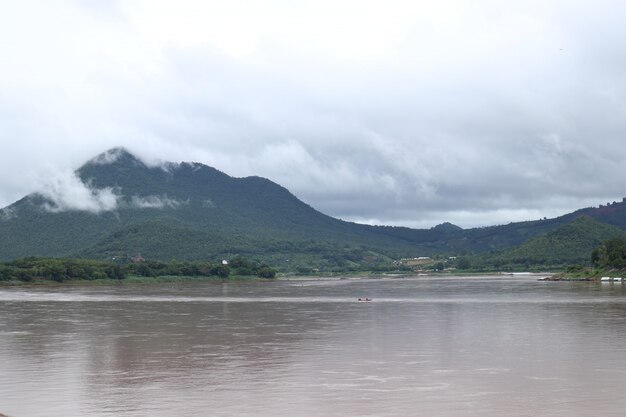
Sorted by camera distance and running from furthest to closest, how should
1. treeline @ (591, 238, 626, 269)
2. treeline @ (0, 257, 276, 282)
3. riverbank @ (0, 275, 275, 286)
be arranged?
treeline @ (0, 257, 276, 282), riverbank @ (0, 275, 275, 286), treeline @ (591, 238, 626, 269)

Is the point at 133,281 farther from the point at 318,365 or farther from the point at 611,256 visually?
the point at 318,365

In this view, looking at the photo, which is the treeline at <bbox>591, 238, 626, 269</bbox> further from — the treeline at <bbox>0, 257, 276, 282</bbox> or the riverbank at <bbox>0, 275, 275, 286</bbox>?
the treeline at <bbox>0, 257, 276, 282</bbox>

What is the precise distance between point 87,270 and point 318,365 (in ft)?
447

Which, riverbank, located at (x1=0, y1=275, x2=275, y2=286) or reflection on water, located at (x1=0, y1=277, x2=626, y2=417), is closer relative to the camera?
reflection on water, located at (x1=0, y1=277, x2=626, y2=417)

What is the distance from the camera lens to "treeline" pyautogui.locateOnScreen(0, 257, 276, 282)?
15625 cm

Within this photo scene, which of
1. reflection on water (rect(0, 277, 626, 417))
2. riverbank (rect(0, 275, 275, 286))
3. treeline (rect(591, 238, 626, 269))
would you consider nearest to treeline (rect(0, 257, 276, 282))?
riverbank (rect(0, 275, 275, 286))

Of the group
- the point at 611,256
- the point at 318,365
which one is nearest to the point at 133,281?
the point at 611,256

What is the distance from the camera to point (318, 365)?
36.4 metres

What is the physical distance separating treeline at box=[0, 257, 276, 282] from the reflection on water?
95524mm

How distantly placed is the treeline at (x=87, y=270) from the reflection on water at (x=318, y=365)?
9552cm

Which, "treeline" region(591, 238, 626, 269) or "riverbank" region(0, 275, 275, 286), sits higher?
"treeline" region(591, 238, 626, 269)

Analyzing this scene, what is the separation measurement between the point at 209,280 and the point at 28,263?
43717 mm

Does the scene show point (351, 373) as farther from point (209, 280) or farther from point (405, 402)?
point (209, 280)

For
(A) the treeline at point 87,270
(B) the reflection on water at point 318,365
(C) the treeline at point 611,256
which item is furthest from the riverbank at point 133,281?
(B) the reflection on water at point 318,365
